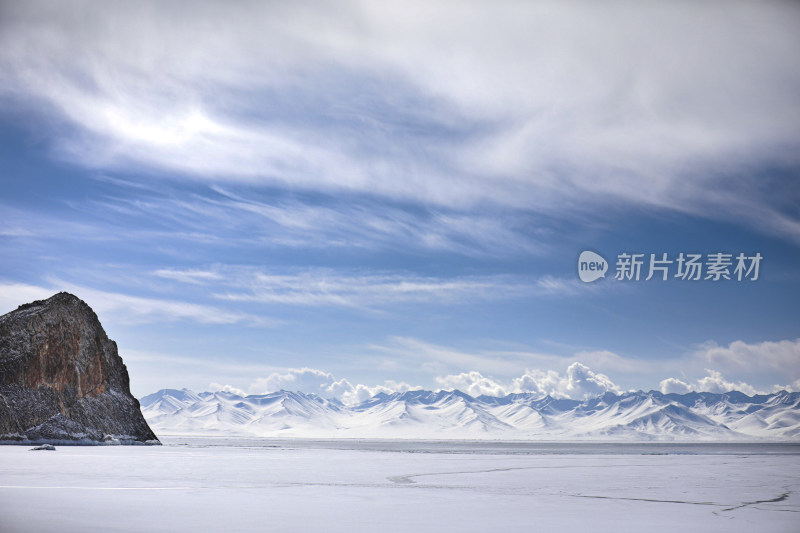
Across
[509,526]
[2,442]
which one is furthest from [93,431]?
[509,526]

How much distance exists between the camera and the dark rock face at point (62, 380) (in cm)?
15475

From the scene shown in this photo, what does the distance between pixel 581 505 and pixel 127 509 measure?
57.1 feet

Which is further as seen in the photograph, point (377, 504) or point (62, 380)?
point (62, 380)

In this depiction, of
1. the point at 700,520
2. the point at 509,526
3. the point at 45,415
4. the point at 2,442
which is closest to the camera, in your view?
the point at 509,526

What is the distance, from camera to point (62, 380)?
549 ft

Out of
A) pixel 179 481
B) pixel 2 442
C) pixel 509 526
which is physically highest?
pixel 509 526

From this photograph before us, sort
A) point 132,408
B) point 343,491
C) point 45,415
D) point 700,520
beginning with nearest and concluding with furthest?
point 700,520 → point 343,491 → point 45,415 → point 132,408

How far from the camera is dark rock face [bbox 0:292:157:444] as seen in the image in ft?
508

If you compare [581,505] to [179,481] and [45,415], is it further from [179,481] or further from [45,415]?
[45,415]

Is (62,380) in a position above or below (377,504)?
below

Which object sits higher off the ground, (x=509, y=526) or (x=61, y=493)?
(x=509, y=526)

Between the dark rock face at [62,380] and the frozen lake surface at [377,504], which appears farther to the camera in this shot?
Answer: the dark rock face at [62,380]

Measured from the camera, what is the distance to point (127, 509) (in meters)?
25.2

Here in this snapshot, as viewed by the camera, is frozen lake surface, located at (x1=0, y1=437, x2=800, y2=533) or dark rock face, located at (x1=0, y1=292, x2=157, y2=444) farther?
dark rock face, located at (x1=0, y1=292, x2=157, y2=444)
